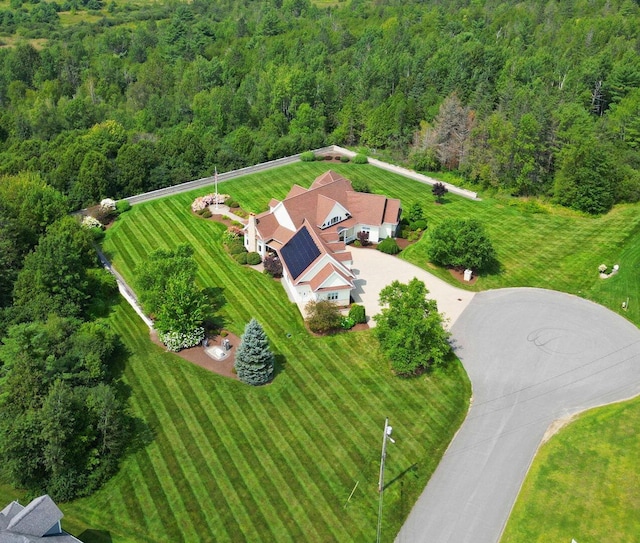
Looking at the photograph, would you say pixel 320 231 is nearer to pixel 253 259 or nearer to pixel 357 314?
pixel 253 259

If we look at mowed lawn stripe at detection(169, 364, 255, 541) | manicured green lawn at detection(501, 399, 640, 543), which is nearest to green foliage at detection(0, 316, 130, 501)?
mowed lawn stripe at detection(169, 364, 255, 541)

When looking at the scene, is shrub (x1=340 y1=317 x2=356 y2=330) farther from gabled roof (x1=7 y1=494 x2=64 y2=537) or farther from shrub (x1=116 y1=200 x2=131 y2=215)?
shrub (x1=116 y1=200 x2=131 y2=215)

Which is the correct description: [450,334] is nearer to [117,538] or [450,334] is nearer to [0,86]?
[117,538]

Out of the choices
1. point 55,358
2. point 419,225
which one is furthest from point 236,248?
point 55,358


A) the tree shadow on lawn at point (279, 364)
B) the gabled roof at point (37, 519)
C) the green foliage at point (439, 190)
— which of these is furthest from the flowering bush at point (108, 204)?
the gabled roof at point (37, 519)

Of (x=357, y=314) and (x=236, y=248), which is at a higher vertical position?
(x=357, y=314)
